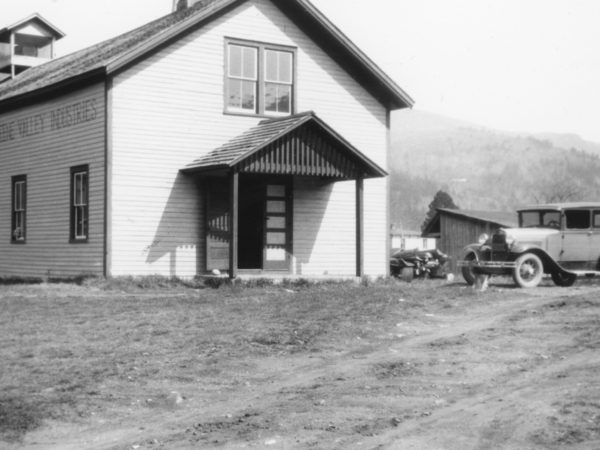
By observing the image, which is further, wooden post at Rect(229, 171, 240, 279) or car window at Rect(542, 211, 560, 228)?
car window at Rect(542, 211, 560, 228)

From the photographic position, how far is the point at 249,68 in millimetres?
24125

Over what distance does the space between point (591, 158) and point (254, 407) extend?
127430mm

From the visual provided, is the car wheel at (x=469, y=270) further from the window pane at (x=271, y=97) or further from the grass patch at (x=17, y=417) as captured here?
the grass patch at (x=17, y=417)

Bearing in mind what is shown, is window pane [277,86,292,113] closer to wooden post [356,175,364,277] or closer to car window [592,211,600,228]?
wooden post [356,175,364,277]

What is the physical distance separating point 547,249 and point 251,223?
7824 mm

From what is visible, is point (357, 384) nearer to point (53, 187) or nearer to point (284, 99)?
point (284, 99)

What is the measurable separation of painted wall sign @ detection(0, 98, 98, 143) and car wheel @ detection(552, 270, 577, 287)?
457 inches

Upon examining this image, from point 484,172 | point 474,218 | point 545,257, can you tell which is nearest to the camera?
point 545,257

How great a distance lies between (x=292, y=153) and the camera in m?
22.4

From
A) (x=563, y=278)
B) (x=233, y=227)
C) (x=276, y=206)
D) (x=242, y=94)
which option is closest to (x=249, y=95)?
(x=242, y=94)

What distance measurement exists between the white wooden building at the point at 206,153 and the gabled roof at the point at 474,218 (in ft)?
81.8

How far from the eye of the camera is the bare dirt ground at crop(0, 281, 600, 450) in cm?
816

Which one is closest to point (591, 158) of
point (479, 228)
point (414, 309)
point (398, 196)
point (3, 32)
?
point (398, 196)

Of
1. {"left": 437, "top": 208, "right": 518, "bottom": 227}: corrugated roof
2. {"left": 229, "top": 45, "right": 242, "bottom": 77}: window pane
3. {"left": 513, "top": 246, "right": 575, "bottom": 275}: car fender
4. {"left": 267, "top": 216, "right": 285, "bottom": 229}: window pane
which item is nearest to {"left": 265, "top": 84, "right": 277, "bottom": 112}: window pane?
{"left": 229, "top": 45, "right": 242, "bottom": 77}: window pane
